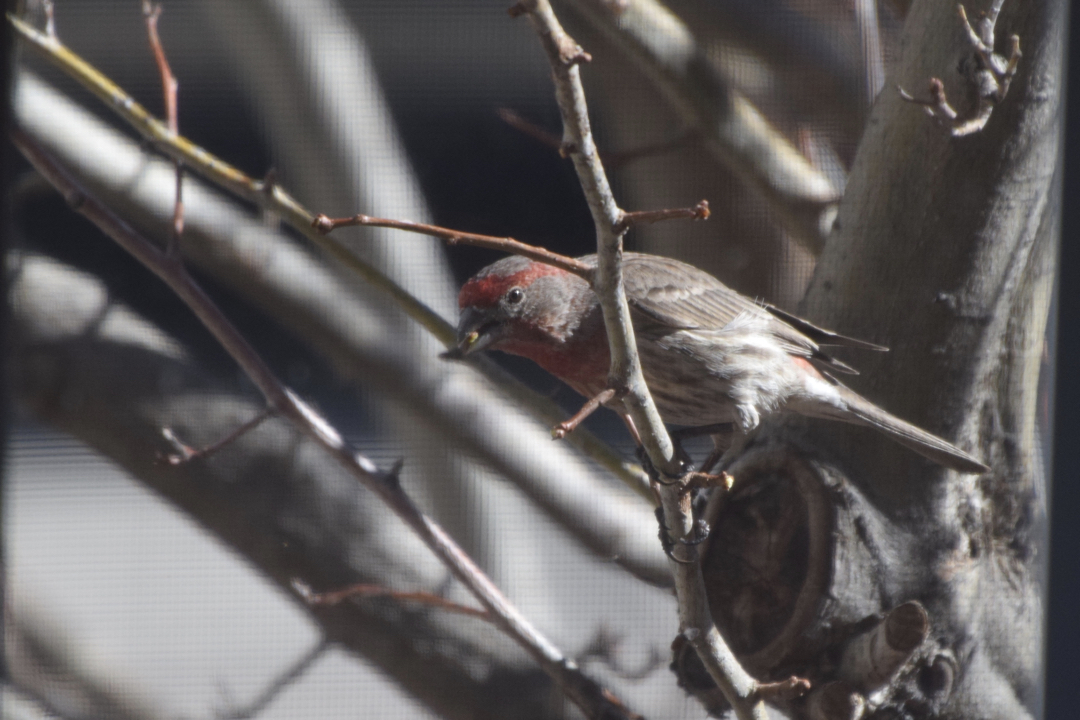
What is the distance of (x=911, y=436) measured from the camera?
1081mm

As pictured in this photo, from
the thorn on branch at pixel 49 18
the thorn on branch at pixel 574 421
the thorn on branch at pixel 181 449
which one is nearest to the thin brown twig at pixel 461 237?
the thorn on branch at pixel 574 421

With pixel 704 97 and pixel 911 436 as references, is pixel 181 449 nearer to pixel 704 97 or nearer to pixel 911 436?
pixel 704 97

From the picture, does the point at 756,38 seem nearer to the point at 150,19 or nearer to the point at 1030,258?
the point at 1030,258

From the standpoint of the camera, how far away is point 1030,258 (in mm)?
1135

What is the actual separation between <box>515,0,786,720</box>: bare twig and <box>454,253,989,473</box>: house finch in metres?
0.28

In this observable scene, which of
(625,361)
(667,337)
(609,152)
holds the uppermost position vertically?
(609,152)

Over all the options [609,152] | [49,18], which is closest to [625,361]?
[609,152]

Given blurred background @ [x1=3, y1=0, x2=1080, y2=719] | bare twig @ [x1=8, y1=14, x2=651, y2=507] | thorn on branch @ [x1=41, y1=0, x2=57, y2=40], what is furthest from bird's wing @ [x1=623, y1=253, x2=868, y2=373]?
thorn on branch @ [x1=41, y1=0, x2=57, y2=40]

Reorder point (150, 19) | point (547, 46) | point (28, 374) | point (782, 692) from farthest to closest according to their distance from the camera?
point (28, 374) < point (150, 19) < point (782, 692) < point (547, 46)

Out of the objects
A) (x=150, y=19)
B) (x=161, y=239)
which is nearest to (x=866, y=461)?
(x=150, y=19)

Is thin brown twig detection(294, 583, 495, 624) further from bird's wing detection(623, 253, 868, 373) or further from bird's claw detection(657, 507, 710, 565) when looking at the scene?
bird's wing detection(623, 253, 868, 373)

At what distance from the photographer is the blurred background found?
1436 mm

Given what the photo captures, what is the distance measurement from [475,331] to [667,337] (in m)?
0.27

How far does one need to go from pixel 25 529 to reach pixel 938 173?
154 cm
